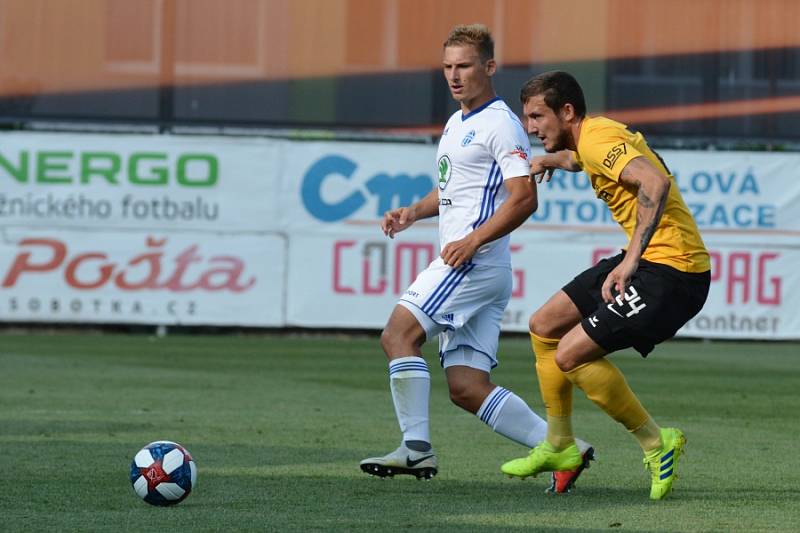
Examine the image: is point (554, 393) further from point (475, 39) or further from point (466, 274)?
point (475, 39)

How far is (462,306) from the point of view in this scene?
734cm

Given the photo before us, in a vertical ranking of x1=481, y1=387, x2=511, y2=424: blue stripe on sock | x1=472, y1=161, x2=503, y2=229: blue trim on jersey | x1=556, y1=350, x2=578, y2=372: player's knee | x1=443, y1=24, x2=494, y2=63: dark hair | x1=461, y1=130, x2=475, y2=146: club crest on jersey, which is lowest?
x1=481, y1=387, x2=511, y2=424: blue stripe on sock

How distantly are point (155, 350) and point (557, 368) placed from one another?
948 centimetres

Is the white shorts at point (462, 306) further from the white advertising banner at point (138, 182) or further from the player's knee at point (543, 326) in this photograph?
the white advertising banner at point (138, 182)

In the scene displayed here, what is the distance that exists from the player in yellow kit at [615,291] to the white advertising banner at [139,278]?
36.7 ft

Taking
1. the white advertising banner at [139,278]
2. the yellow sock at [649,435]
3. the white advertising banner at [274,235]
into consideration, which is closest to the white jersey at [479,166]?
the yellow sock at [649,435]

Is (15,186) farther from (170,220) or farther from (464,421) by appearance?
(464,421)

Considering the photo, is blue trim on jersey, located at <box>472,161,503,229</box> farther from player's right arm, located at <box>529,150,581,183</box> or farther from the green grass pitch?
the green grass pitch

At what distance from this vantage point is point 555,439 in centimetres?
719

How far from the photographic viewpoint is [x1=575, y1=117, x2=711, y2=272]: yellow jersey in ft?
22.4

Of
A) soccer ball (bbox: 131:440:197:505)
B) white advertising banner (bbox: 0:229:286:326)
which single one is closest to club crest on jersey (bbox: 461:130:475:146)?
soccer ball (bbox: 131:440:197:505)

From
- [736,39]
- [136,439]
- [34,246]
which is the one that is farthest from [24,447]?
[736,39]

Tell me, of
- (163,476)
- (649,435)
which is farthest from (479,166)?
(163,476)

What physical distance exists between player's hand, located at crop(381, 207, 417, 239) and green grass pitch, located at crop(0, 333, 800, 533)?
1159mm
